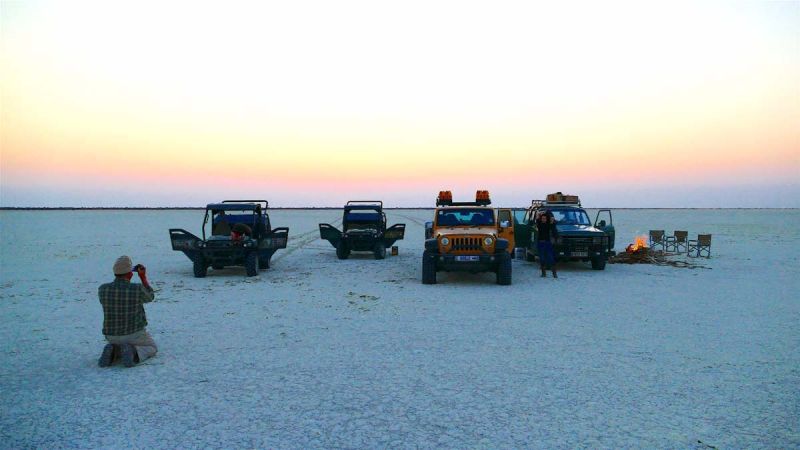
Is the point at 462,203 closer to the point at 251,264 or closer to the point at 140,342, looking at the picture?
the point at 251,264

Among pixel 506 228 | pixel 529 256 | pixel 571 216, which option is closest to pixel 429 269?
pixel 506 228

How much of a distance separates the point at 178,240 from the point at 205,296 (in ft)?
12.2

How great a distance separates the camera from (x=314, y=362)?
684 cm

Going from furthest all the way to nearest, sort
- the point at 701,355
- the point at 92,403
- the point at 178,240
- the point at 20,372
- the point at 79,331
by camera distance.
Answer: the point at 178,240, the point at 79,331, the point at 701,355, the point at 20,372, the point at 92,403

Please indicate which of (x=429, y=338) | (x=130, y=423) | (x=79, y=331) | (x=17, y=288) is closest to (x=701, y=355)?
(x=429, y=338)

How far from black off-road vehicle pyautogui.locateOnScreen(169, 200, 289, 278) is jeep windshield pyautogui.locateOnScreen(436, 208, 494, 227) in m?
4.52

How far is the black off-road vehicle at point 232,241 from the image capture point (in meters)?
15.1

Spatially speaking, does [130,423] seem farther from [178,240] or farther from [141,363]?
[178,240]

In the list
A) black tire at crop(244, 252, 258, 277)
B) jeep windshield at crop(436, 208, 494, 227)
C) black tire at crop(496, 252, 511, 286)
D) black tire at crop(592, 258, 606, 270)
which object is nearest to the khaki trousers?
black tire at crop(244, 252, 258, 277)

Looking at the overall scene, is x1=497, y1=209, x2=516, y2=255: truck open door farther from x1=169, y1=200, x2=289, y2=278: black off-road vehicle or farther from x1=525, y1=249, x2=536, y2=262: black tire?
x1=169, y1=200, x2=289, y2=278: black off-road vehicle

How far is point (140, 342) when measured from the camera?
674 cm

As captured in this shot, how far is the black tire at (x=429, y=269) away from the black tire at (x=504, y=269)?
1.60m

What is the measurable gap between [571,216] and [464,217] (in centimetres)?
478

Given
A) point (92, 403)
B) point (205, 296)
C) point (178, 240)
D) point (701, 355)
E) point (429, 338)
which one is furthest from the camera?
point (178, 240)
